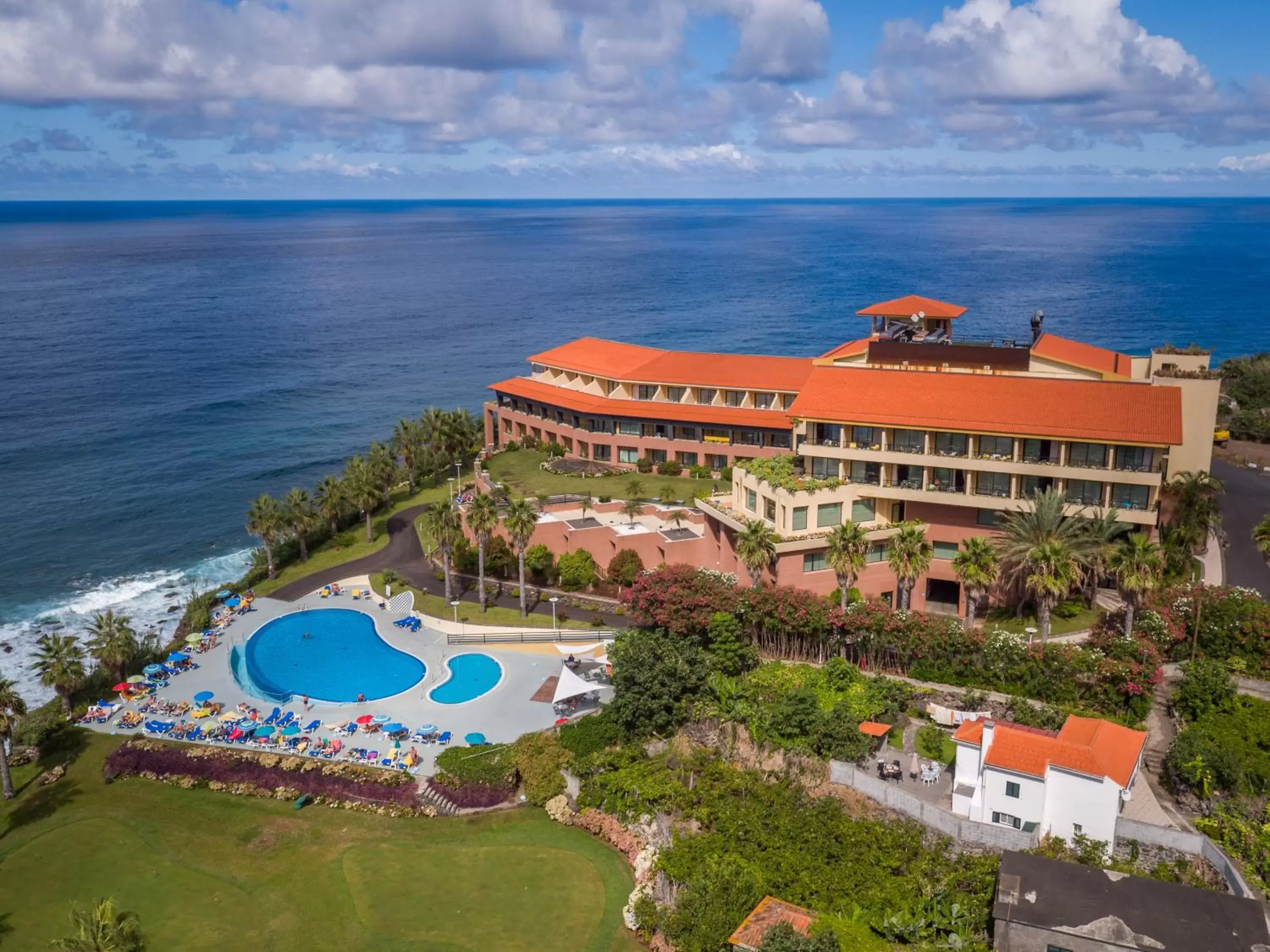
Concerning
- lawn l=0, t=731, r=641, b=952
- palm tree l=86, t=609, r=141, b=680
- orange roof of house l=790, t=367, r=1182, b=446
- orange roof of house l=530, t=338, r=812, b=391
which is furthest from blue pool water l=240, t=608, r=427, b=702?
orange roof of house l=530, t=338, r=812, b=391

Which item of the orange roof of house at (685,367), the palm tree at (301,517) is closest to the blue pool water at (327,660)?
the palm tree at (301,517)

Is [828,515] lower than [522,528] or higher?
higher

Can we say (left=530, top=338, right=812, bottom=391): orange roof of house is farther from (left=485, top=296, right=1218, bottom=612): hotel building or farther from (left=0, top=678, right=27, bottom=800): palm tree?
(left=0, top=678, right=27, bottom=800): palm tree

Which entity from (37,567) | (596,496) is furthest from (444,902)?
(37,567)

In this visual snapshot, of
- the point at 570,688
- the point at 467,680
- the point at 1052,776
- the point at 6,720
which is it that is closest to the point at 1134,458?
the point at 1052,776

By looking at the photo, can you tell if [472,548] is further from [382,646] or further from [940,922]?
[940,922]

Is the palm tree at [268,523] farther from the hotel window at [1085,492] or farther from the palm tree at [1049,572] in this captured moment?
the hotel window at [1085,492]

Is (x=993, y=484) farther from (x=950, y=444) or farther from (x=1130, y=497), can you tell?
(x=1130, y=497)
